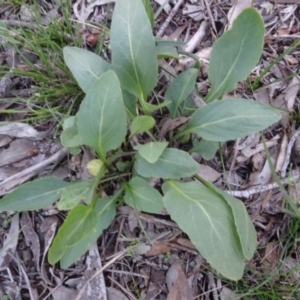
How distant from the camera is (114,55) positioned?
1278mm

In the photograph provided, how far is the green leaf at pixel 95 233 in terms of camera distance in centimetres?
125

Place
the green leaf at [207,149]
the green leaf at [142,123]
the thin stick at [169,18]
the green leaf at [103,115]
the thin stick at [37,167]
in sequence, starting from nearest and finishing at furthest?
the green leaf at [103,115], the green leaf at [142,123], the green leaf at [207,149], the thin stick at [37,167], the thin stick at [169,18]

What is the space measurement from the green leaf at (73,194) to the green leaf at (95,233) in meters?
0.07

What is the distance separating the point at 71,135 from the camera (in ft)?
4.07

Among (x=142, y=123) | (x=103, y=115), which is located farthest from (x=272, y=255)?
(x=103, y=115)

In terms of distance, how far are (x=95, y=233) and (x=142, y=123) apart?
34 cm

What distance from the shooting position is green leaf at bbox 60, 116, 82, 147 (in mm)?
1223

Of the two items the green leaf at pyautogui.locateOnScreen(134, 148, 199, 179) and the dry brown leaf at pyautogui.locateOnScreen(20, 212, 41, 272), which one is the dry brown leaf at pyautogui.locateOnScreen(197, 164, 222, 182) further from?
the dry brown leaf at pyautogui.locateOnScreen(20, 212, 41, 272)

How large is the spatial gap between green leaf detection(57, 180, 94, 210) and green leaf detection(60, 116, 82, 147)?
12 centimetres

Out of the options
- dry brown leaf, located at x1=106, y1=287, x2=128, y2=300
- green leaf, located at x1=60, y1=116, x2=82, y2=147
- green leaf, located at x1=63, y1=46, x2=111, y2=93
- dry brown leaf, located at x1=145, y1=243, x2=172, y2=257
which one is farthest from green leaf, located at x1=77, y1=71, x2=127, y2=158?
dry brown leaf, located at x1=106, y1=287, x2=128, y2=300

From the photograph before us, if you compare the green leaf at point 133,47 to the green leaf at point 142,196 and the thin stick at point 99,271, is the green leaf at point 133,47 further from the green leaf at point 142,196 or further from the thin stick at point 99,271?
the thin stick at point 99,271

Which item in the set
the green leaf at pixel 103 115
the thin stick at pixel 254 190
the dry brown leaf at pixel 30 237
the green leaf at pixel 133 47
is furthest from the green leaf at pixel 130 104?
the dry brown leaf at pixel 30 237

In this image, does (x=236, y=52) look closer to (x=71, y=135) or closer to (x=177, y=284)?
(x=71, y=135)

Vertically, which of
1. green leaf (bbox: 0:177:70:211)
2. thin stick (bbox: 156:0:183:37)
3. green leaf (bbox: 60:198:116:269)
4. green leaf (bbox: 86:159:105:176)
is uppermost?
thin stick (bbox: 156:0:183:37)
